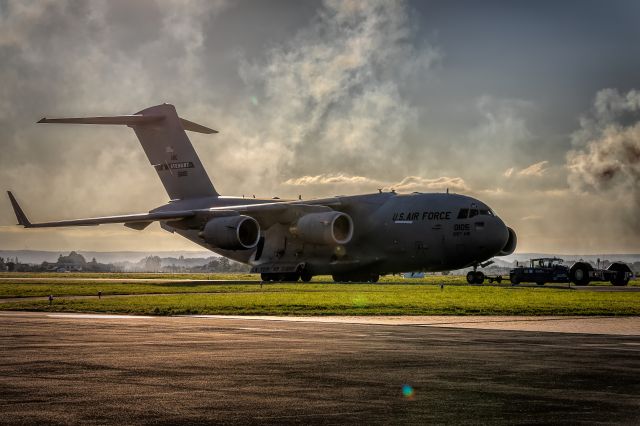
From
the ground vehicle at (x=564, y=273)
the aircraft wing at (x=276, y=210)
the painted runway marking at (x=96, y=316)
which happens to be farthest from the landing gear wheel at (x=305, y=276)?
the painted runway marking at (x=96, y=316)

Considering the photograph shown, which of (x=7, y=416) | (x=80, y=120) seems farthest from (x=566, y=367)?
(x=80, y=120)

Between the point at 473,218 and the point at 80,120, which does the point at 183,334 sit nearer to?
A: the point at 473,218

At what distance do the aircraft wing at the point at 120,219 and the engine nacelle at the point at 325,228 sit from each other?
793 cm

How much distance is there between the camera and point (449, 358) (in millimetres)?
12477

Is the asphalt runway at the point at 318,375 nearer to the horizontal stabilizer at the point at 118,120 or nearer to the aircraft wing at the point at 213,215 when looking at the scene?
the aircraft wing at the point at 213,215

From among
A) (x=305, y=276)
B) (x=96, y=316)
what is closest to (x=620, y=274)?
(x=305, y=276)

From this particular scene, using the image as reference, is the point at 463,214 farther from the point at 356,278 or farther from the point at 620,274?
the point at 620,274

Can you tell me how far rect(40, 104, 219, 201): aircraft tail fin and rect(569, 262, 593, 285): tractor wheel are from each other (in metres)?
25.2

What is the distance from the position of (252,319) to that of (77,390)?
12328 mm

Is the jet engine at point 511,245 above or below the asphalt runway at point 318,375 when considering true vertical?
above

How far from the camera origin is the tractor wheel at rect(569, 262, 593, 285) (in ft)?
199

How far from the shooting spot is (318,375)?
10.5 m

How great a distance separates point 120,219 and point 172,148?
28.1ft

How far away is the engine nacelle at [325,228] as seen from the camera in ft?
161
